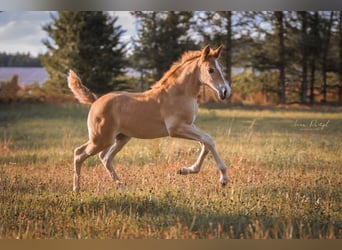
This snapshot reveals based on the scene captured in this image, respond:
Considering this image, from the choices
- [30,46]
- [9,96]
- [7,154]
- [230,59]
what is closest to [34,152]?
[7,154]

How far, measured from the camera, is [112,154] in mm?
4090

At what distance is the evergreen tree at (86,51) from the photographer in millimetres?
4219

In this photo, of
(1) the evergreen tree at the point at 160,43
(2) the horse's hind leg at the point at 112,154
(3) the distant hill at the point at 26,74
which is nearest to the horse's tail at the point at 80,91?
(3) the distant hill at the point at 26,74

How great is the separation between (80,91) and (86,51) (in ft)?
1.43

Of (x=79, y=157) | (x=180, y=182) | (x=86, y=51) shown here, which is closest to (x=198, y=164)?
(x=180, y=182)

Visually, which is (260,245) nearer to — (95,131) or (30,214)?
(95,131)

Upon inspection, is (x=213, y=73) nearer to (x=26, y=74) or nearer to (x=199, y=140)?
(x=199, y=140)

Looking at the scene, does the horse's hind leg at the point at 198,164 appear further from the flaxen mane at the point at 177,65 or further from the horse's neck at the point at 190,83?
the flaxen mane at the point at 177,65

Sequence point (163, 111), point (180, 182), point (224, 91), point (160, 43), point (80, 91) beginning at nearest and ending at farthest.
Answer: point (224, 91)
point (163, 111)
point (180, 182)
point (80, 91)
point (160, 43)

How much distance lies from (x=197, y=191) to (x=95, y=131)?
0.99 meters

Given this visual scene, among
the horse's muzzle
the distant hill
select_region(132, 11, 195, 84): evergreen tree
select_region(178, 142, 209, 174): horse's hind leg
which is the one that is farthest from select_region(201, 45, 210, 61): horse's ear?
the distant hill

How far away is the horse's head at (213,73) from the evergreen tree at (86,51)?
2.85 feet

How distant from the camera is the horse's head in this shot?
3820 mm

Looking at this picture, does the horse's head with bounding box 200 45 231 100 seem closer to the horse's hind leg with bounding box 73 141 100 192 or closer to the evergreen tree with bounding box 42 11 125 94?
the evergreen tree with bounding box 42 11 125 94
